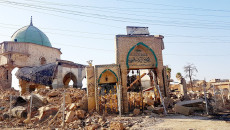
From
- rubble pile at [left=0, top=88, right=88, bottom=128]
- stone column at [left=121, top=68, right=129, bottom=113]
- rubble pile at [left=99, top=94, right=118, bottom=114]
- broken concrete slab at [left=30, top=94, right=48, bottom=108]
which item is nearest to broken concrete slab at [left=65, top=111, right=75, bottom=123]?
rubble pile at [left=0, top=88, right=88, bottom=128]

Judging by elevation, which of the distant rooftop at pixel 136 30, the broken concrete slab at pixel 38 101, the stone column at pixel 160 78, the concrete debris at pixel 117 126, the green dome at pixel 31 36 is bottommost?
the concrete debris at pixel 117 126

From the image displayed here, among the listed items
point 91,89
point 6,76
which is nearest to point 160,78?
point 91,89

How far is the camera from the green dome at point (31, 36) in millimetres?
25531

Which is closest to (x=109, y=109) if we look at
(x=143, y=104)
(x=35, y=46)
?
(x=143, y=104)

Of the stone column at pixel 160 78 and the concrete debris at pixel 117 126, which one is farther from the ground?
the stone column at pixel 160 78

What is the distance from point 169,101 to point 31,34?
23.6 m

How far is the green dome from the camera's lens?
25.5 meters

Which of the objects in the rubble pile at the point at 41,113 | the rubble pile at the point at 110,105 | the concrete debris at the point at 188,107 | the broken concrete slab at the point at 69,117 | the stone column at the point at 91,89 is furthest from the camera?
the stone column at the point at 91,89

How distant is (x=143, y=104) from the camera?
1050 centimetres

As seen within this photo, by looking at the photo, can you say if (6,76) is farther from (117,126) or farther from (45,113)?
(117,126)

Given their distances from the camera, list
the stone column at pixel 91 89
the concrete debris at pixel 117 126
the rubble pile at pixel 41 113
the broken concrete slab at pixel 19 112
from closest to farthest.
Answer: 1. the concrete debris at pixel 117 126
2. the rubble pile at pixel 41 113
3. the broken concrete slab at pixel 19 112
4. the stone column at pixel 91 89

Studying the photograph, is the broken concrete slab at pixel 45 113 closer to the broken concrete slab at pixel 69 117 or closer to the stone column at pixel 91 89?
the broken concrete slab at pixel 69 117

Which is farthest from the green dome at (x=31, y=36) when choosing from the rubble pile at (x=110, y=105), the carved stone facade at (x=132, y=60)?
the rubble pile at (x=110, y=105)

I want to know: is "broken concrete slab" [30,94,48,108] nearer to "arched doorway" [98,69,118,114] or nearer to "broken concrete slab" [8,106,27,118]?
"broken concrete slab" [8,106,27,118]
